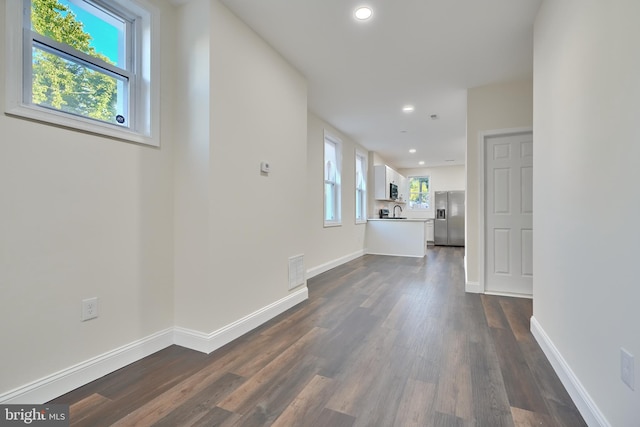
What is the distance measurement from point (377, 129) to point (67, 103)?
188 inches

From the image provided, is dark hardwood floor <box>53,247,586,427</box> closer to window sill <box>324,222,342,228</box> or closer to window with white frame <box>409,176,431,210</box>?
window sill <box>324,222,342,228</box>

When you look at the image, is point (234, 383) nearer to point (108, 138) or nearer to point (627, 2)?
point (108, 138)

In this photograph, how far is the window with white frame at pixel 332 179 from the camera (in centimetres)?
552

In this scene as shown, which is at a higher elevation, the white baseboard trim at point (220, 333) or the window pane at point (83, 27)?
the window pane at point (83, 27)

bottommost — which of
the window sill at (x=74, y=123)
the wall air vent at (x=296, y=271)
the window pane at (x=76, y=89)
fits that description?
the wall air vent at (x=296, y=271)

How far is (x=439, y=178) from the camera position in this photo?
9914 millimetres

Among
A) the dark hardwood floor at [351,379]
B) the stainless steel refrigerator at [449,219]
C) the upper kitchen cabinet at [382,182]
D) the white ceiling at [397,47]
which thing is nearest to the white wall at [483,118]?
the white ceiling at [397,47]

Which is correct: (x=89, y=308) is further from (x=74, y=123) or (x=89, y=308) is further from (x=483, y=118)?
(x=483, y=118)

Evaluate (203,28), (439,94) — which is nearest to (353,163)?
(439,94)

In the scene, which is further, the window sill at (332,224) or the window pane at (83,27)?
the window sill at (332,224)

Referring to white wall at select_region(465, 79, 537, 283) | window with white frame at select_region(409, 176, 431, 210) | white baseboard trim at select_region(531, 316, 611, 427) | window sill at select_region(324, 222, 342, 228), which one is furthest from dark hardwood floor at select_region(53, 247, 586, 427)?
window with white frame at select_region(409, 176, 431, 210)

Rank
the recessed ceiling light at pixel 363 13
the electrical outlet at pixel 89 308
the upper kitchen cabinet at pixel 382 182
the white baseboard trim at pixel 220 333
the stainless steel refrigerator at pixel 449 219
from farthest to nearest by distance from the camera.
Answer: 1. the stainless steel refrigerator at pixel 449 219
2. the upper kitchen cabinet at pixel 382 182
3. the recessed ceiling light at pixel 363 13
4. the white baseboard trim at pixel 220 333
5. the electrical outlet at pixel 89 308

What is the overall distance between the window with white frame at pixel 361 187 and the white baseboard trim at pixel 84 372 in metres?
5.10

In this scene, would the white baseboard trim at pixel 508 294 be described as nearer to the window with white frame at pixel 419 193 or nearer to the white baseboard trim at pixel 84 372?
the white baseboard trim at pixel 84 372
